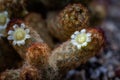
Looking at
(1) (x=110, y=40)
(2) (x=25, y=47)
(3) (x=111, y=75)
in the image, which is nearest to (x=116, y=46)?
(1) (x=110, y=40)

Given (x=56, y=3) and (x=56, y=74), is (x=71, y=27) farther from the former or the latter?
(x=56, y=3)

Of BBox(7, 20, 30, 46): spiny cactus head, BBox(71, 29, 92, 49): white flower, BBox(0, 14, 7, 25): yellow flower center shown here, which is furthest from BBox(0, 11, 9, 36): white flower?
BBox(71, 29, 92, 49): white flower

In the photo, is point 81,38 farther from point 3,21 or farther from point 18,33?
point 3,21

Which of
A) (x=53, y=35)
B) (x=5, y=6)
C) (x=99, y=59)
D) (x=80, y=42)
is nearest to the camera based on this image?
(x=80, y=42)

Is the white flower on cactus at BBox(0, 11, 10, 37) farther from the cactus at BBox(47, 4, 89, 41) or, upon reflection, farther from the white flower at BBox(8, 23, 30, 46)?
the cactus at BBox(47, 4, 89, 41)

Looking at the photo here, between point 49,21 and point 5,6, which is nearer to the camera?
point 5,6

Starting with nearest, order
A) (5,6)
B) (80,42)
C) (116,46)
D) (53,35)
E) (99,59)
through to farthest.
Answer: (80,42) < (5,6) < (53,35) < (99,59) < (116,46)

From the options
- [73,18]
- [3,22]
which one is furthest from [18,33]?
[73,18]
